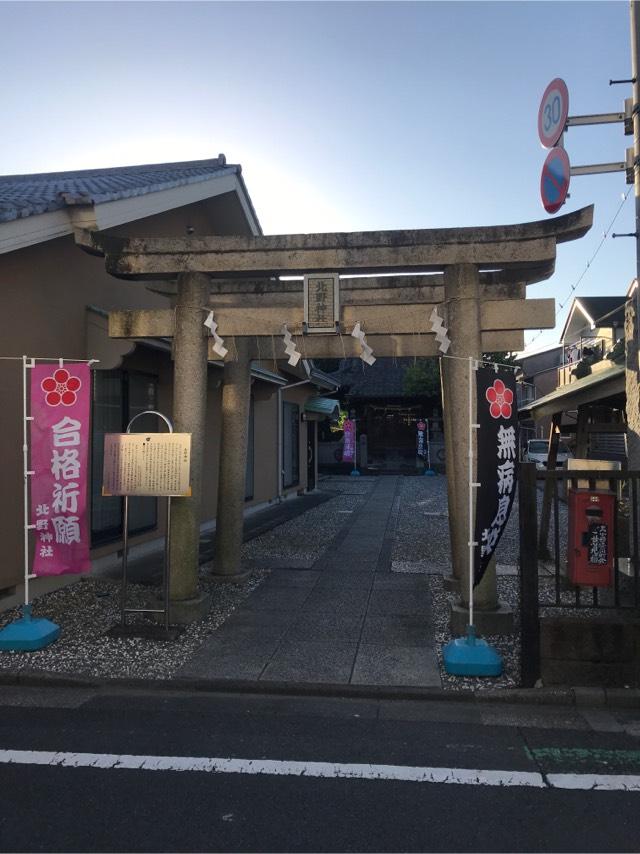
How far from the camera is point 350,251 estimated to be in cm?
714

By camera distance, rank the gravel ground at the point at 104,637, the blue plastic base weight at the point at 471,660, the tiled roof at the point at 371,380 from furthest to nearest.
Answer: the tiled roof at the point at 371,380 < the gravel ground at the point at 104,637 < the blue plastic base weight at the point at 471,660

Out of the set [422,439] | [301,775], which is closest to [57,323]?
[301,775]

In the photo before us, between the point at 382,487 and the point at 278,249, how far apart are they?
705 inches

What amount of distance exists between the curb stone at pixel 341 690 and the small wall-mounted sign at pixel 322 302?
368cm

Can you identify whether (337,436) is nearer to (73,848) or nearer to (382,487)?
(382,487)

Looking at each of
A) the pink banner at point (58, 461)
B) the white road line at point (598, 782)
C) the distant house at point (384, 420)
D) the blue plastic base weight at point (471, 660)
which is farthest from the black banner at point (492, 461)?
the distant house at point (384, 420)

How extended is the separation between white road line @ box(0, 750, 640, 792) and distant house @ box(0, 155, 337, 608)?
12.8 feet

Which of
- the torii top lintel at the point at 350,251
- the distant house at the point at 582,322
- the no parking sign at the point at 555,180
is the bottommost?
the torii top lintel at the point at 350,251

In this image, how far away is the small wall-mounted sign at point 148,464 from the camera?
7016 millimetres

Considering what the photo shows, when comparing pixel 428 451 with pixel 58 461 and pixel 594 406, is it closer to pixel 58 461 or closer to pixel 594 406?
pixel 594 406

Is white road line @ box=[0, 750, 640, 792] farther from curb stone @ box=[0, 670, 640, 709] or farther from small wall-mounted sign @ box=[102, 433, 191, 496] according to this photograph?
small wall-mounted sign @ box=[102, 433, 191, 496]

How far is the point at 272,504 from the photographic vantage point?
18172 mm

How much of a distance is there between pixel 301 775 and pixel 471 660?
Result: 2.21 m

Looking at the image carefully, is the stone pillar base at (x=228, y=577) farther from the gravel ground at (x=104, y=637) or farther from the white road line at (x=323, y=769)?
the white road line at (x=323, y=769)
